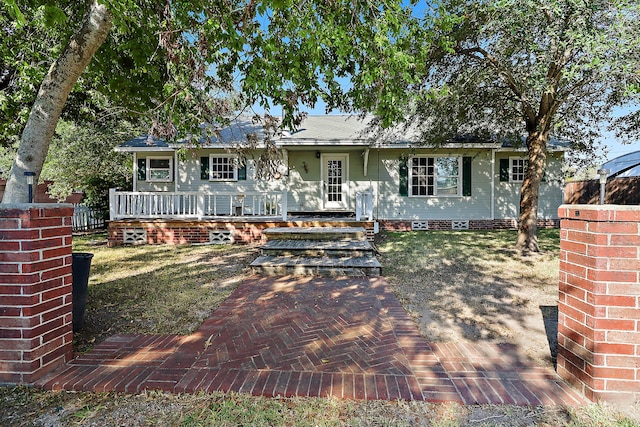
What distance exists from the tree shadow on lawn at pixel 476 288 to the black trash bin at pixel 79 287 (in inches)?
138

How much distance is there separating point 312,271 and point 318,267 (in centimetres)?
13

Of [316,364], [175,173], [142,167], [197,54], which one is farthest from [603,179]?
[142,167]

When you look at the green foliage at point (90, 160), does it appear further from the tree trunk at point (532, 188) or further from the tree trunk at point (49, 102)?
the tree trunk at point (532, 188)

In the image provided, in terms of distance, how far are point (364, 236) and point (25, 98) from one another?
7.56 meters

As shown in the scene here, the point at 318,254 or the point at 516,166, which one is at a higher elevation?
the point at 516,166

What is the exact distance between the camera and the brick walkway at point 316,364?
225cm

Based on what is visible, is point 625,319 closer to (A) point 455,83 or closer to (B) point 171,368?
(B) point 171,368

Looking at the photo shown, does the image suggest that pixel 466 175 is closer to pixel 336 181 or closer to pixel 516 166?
pixel 516 166

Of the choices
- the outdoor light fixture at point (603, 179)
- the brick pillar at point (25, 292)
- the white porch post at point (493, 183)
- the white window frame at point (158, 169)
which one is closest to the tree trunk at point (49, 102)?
the brick pillar at point (25, 292)

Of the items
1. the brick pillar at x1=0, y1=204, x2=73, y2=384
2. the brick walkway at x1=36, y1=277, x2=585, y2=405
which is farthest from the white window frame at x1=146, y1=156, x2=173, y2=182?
the brick pillar at x1=0, y1=204, x2=73, y2=384

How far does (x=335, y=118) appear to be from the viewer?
14.2 m

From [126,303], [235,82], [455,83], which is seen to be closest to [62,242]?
[126,303]

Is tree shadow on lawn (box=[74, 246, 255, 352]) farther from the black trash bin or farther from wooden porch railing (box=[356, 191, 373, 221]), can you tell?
wooden porch railing (box=[356, 191, 373, 221])

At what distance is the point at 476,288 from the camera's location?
4.74 metres
